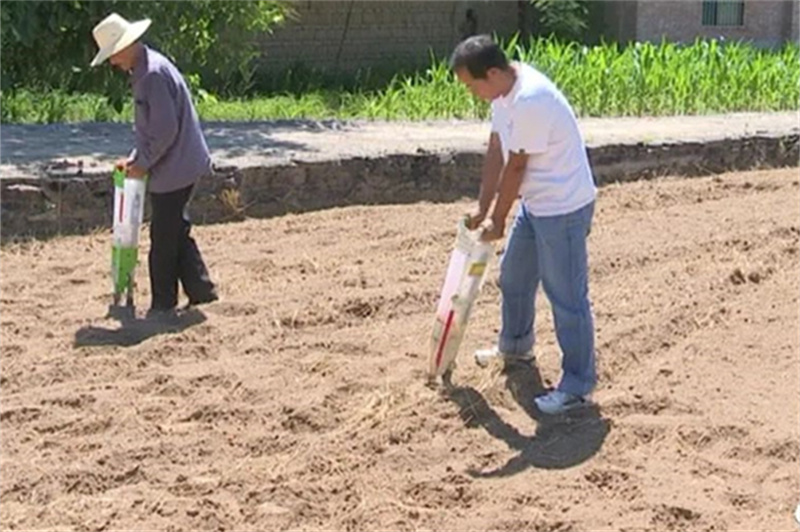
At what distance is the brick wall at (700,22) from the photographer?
2466 centimetres

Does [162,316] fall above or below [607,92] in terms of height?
below

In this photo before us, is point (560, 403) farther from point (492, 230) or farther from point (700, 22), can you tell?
point (700, 22)

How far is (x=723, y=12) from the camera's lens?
25.9m

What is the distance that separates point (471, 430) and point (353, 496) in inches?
30.5

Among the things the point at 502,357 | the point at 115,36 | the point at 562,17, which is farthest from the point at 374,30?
the point at 502,357

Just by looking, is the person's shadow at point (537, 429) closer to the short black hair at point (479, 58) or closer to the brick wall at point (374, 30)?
the short black hair at point (479, 58)

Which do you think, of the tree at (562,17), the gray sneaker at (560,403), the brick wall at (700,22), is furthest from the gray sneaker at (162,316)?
the brick wall at (700,22)

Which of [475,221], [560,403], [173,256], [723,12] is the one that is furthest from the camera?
[723,12]

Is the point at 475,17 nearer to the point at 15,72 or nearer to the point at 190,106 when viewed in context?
the point at 15,72

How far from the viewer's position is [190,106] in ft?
24.4

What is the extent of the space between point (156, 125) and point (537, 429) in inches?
98.3

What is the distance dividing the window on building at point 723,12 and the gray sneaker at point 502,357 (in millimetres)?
19988

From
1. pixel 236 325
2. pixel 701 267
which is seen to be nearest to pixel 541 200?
pixel 236 325

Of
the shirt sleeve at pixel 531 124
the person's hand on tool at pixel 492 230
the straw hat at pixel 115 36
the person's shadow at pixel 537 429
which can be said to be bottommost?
the person's shadow at pixel 537 429
